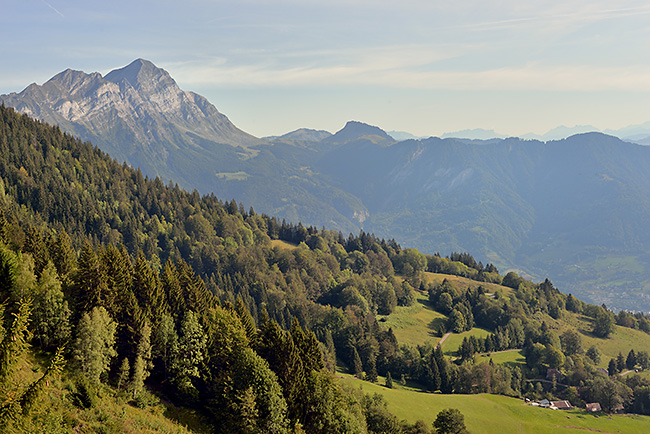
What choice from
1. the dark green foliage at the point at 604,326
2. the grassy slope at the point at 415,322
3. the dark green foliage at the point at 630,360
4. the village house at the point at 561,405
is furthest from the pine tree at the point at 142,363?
the dark green foliage at the point at 604,326

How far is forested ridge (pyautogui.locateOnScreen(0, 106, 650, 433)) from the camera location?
44.5 m

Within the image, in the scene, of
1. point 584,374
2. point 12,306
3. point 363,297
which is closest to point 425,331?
point 363,297

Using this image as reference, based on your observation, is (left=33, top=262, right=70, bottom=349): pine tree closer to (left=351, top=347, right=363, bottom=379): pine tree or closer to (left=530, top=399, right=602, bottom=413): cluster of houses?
(left=351, top=347, right=363, bottom=379): pine tree

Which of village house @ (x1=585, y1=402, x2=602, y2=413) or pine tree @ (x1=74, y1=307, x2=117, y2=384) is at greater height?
pine tree @ (x1=74, y1=307, x2=117, y2=384)

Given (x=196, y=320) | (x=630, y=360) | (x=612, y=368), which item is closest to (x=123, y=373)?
(x=196, y=320)

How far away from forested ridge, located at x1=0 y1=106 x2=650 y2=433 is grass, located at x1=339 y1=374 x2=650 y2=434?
7648mm

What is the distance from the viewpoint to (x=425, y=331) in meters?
152

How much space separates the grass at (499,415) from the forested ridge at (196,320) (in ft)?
25.1

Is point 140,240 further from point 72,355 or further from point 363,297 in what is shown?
point 72,355

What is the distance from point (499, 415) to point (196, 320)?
71846 millimetres

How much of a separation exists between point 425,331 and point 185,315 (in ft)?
375

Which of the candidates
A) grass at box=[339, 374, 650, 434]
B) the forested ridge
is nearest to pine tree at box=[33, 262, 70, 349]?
the forested ridge

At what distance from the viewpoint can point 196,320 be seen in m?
53.2

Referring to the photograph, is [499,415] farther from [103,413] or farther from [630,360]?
[630,360]
